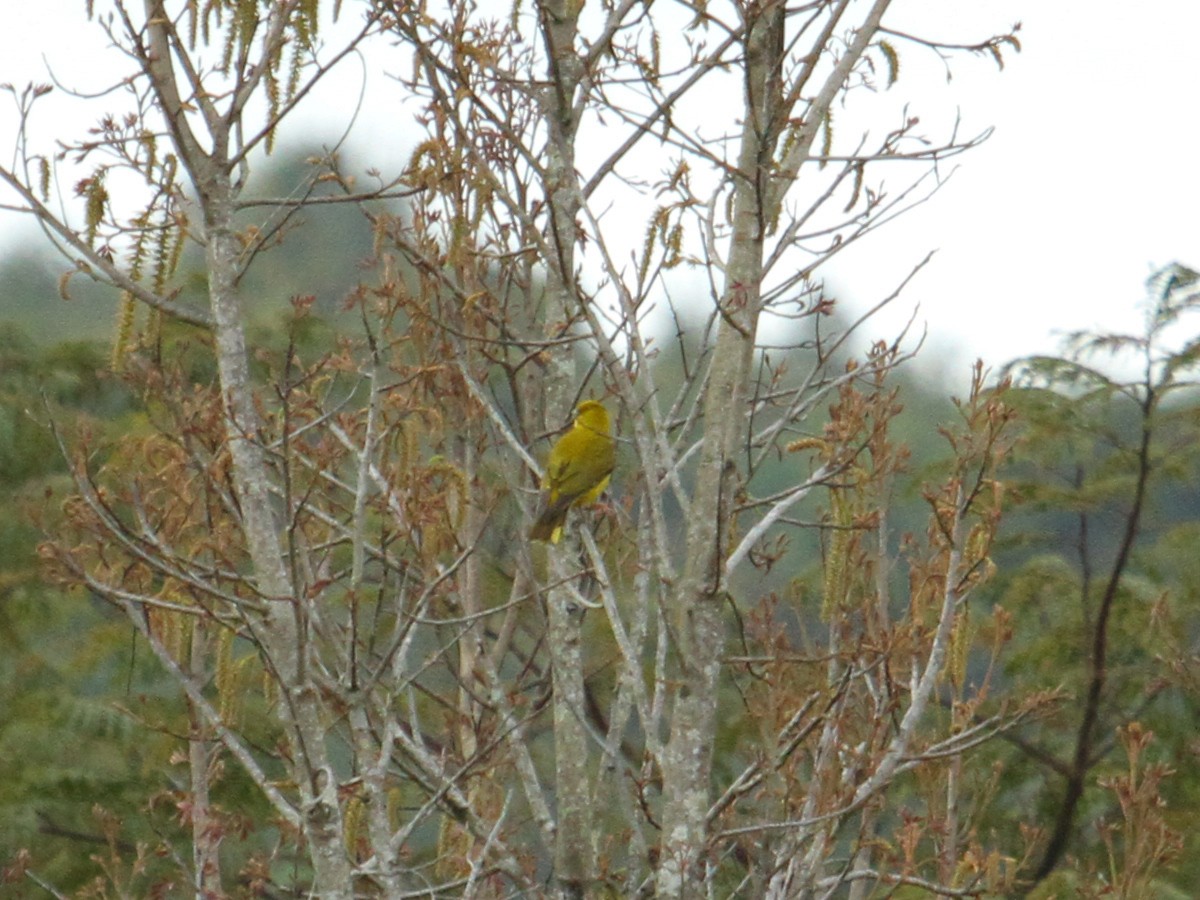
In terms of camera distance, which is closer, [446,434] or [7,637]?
[446,434]

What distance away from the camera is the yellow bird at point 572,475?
216 inches

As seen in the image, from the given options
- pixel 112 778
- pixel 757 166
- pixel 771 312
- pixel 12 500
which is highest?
pixel 757 166

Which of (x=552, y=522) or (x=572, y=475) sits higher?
(x=572, y=475)

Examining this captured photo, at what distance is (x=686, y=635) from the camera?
13.0ft

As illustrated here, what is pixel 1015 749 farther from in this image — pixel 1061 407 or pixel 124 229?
pixel 124 229

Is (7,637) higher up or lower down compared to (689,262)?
lower down

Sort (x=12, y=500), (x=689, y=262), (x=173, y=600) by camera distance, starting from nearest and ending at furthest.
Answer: (x=689, y=262) → (x=173, y=600) → (x=12, y=500)

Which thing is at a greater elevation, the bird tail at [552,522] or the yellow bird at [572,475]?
the yellow bird at [572,475]

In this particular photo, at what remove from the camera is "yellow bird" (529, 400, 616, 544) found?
18.0 feet

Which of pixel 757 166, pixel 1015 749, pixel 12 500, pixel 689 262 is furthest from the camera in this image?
pixel 12 500

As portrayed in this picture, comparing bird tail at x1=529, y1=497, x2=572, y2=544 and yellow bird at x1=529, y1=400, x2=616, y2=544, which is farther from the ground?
yellow bird at x1=529, y1=400, x2=616, y2=544

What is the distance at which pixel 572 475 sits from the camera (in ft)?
18.4

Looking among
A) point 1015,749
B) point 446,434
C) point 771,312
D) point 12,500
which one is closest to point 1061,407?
point 1015,749

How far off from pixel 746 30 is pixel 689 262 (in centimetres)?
65
